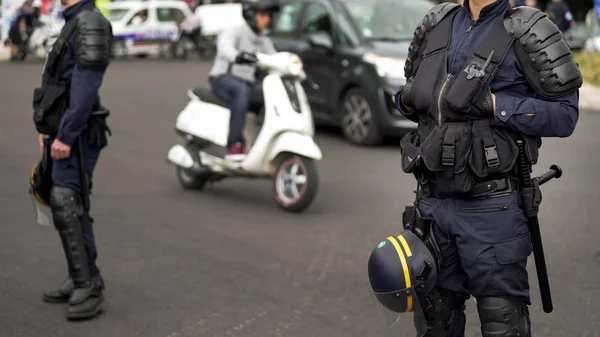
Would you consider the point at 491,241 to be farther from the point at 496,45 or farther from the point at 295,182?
the point at 295,182

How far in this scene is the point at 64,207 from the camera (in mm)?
5590

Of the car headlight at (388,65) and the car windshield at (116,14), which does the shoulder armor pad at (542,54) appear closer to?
the car headlight at (388,65)

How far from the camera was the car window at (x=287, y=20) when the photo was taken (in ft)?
43.0

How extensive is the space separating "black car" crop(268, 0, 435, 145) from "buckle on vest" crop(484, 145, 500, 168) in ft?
25.2

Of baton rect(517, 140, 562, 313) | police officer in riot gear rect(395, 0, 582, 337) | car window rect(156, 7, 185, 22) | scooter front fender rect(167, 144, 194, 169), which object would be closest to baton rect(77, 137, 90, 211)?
police officer in riot gear rect(395, 0, 582, 337)

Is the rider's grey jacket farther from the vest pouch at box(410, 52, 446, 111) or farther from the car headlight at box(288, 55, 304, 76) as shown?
the vest pouch at box(410, 52, 446, 111)

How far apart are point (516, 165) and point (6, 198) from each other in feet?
19.8

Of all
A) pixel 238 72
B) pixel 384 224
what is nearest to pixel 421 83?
pixel 384 224

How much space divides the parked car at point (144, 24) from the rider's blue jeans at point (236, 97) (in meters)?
21.0

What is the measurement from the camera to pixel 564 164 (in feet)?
34.8

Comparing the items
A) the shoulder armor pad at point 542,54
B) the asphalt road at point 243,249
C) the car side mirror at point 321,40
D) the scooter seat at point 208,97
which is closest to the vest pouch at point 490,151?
the shoulder armor pad at point 542,54

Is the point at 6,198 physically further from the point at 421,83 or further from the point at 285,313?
the point at 421,83

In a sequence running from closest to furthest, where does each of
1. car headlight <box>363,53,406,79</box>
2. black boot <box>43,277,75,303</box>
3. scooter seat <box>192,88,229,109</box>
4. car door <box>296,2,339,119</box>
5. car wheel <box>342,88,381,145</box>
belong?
black boot <box>43,277,75,303</box> < scooter seat <box>192,88,229,109</box> < car headlight <box>363,53,406,79</box> < car wheel <box>342,88,381,145</box> < car door <box>296,2,339,119</box>

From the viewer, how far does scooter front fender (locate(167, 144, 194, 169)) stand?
942cm
